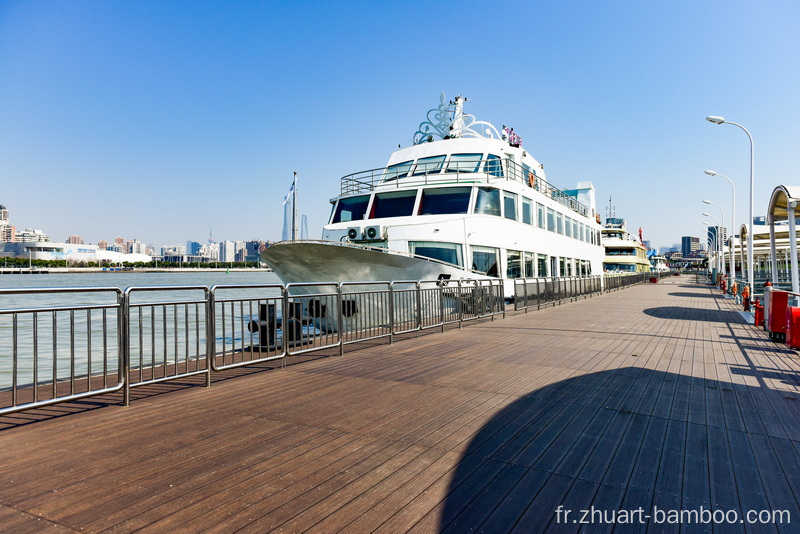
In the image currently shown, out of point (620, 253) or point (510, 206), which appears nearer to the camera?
point (510, 206)

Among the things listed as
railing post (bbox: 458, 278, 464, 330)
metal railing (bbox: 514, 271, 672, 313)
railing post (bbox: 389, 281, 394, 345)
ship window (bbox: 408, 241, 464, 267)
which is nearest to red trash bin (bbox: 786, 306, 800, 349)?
railing post (bbox: 458, 278, 464, 330)

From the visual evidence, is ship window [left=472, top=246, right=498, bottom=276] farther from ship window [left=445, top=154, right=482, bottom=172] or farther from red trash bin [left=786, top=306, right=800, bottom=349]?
red trash bin [left=786, top=306, right=800, bottom=349]

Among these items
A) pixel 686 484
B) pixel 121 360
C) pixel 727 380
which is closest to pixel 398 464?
pixel 686 484

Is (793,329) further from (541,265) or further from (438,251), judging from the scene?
(541,265)

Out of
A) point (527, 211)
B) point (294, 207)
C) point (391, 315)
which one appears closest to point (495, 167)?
point (527, 211)

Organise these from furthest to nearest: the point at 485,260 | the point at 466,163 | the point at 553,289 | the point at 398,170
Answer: the point at 398,170
the point at 466,163
the point at 553,289
the point at 485,260

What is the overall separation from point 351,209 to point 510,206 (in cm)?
612

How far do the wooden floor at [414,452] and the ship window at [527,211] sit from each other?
42.7 feet

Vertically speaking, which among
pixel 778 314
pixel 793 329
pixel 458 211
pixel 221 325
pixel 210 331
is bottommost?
pixel 221 325

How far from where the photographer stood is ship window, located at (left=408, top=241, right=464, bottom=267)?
46.6 ft

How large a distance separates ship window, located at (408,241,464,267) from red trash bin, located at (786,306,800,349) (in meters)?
8.03

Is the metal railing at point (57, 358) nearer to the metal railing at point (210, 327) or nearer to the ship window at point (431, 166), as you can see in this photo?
the metal railing at point (210, 327)

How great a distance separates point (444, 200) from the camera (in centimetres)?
1587

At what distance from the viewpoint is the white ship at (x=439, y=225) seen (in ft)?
38.9
